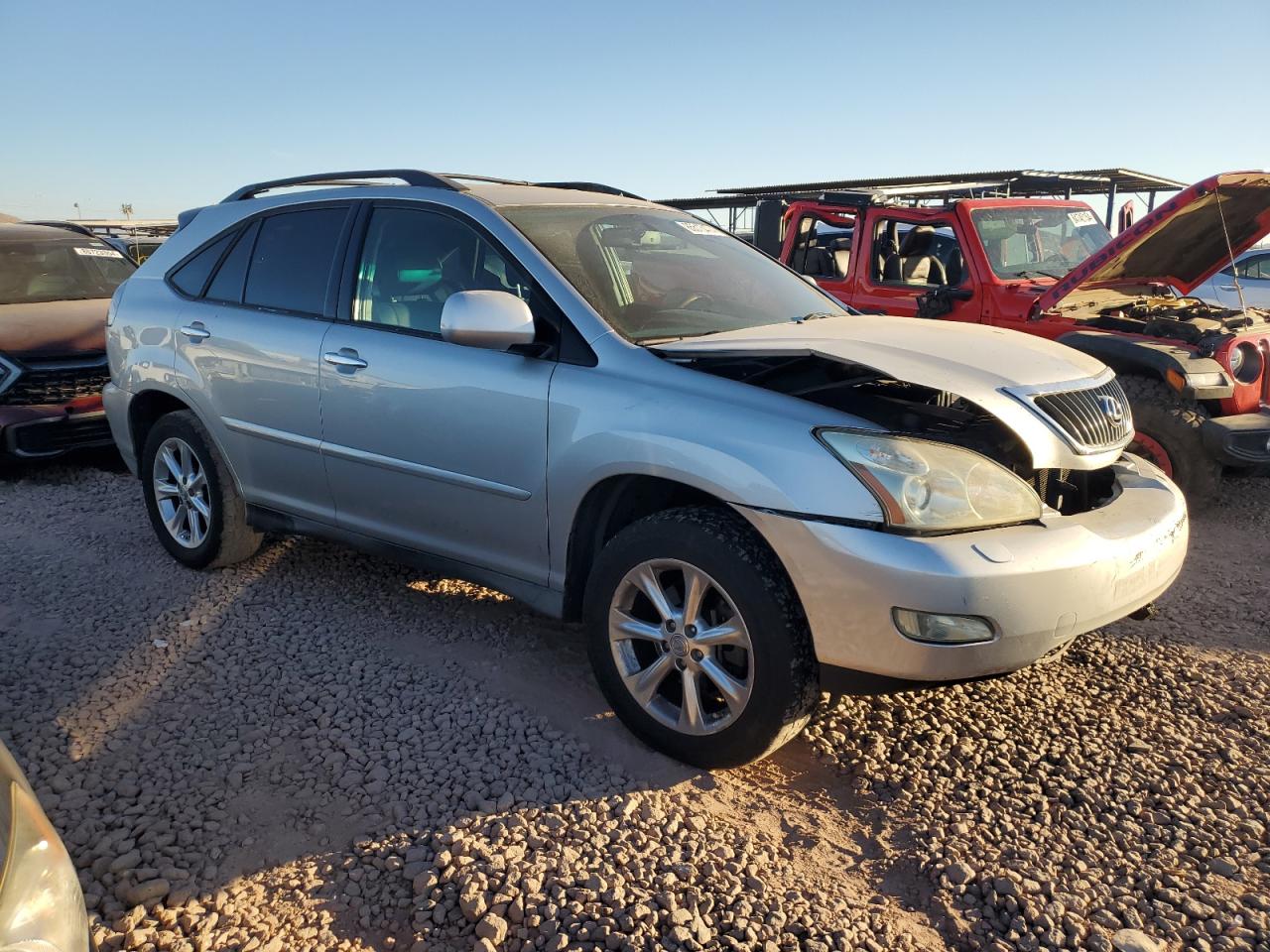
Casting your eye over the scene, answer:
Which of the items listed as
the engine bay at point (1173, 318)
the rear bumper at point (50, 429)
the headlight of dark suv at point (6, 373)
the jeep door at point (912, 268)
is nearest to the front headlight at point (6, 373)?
the headlight of dark suv at point (6, 373)

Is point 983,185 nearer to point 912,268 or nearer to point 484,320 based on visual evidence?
point 912,268

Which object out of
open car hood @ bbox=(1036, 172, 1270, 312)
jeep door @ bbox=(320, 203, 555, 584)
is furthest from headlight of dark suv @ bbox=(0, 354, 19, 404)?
open car hood @ bbox=(1036, 172, 1270, 312)

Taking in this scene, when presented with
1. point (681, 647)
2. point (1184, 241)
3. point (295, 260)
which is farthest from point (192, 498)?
point (1184, 241)

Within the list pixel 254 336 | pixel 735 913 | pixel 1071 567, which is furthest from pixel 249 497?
pixel 1071 567

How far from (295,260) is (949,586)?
3.00 metres

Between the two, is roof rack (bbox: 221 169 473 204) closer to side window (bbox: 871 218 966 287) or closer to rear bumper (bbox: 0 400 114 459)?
rear bumper (bbox: 0 400 114 459)

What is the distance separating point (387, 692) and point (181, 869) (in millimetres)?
997

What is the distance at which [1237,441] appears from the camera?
5117 mm

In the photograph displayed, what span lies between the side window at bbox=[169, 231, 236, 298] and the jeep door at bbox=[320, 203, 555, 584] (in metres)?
0.97

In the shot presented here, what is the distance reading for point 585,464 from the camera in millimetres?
2988

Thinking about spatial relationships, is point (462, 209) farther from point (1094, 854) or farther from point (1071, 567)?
point (1094, 854)

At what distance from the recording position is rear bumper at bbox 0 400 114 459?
20.4ft

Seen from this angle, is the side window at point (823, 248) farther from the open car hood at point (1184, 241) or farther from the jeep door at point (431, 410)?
the jeep door at point (431, 410)

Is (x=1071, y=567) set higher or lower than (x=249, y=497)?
higher
